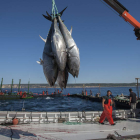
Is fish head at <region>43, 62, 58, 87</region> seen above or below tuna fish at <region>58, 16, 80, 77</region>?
below

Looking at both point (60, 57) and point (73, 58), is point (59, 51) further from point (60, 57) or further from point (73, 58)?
point (73, 58)

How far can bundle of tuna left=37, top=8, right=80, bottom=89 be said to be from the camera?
11.7ft

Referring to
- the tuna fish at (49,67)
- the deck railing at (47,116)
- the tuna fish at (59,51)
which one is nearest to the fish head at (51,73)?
the tuna fish at (49,67)

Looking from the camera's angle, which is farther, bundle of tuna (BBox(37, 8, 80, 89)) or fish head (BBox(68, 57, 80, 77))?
fish head (BBox(68, 57, 80, 77))

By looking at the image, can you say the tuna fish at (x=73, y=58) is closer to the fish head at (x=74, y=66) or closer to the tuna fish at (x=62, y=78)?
the fish head at (x=74, y=66)

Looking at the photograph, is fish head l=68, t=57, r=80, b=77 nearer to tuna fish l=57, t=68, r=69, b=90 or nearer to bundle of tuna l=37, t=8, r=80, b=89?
bundle of tuna l=37, t=8, r=80, b=89

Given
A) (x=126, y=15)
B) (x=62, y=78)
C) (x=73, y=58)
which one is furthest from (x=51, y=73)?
(x=126, y=15)

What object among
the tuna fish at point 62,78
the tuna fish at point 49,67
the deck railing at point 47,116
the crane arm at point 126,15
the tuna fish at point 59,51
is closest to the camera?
the tuna fish at point 59,51

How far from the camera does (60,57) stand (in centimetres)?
350

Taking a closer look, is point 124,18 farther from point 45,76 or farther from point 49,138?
point 49,138

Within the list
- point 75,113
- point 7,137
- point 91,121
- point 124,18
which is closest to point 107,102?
point 91,121

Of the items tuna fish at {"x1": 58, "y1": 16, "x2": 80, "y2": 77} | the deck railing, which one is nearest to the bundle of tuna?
tuna fish at {"x1": 58, "y1": 16, "x2": 80, "y2": 77}

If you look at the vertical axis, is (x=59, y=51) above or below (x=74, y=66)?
above

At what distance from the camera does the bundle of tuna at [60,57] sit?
356 cm
